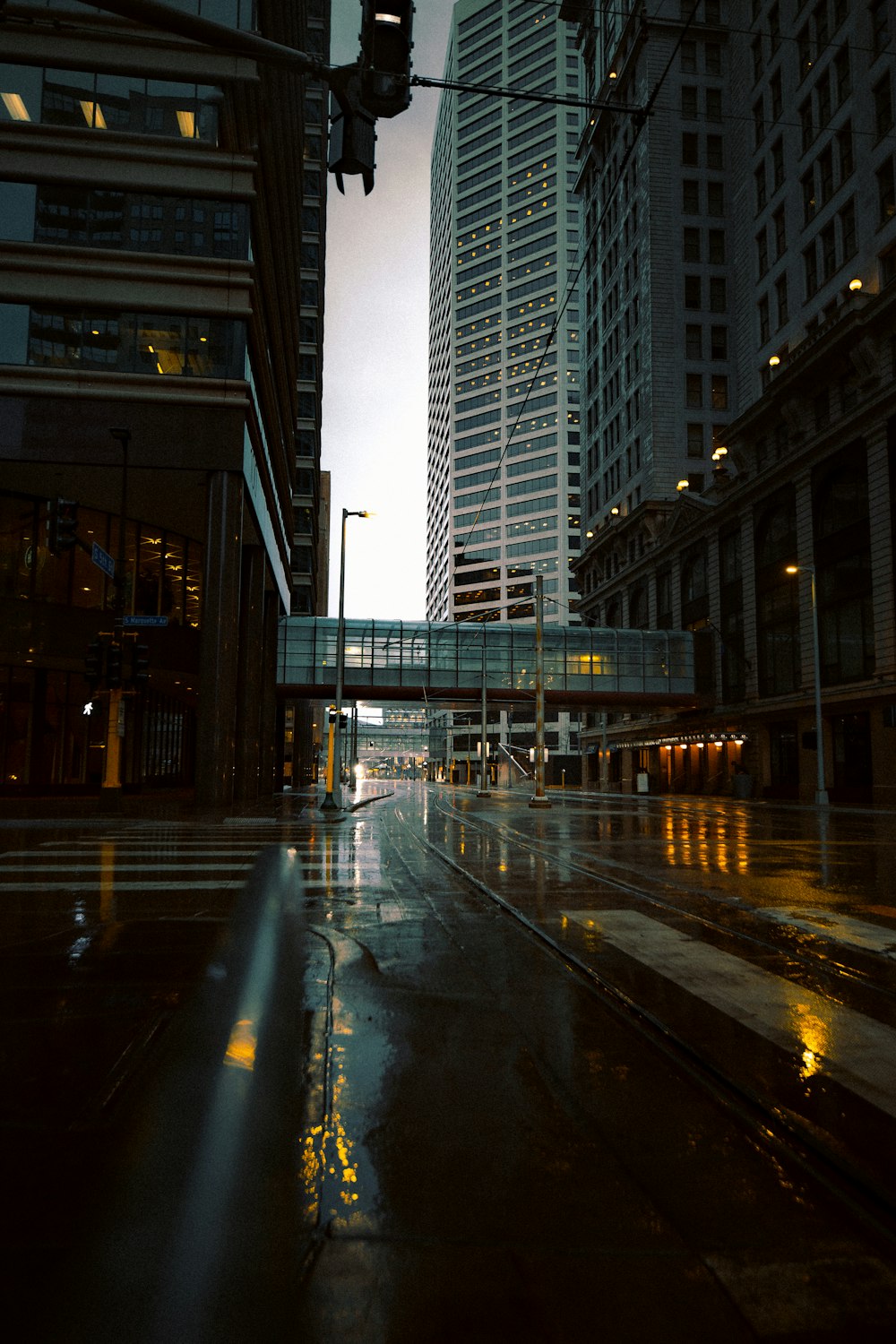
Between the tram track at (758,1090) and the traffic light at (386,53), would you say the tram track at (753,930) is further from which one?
the traffic light at (386,53)

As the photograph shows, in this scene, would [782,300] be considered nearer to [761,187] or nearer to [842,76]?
[761,187]

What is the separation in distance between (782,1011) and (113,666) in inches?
797

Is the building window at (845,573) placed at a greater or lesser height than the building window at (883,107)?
lesser

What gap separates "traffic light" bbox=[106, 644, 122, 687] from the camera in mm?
22484

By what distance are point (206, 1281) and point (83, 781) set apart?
3504 cm

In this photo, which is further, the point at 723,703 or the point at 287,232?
the point at 723,703

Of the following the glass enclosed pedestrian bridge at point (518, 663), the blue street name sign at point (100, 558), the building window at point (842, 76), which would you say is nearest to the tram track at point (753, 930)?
the blue street name sign at point (100, 558)

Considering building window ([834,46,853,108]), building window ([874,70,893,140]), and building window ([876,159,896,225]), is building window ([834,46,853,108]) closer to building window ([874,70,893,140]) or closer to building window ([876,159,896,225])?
building window ([874,70,893,140])

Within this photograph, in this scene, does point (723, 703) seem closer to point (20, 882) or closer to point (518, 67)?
point (20, 882)

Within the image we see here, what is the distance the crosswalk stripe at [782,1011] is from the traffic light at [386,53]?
6820 mm

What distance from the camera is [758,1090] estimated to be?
409 centimetres

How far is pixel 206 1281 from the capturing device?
2521mm

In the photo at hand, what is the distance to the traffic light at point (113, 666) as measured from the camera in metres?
22.5

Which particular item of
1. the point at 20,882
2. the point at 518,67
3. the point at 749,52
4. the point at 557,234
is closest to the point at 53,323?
the point at 20,882
